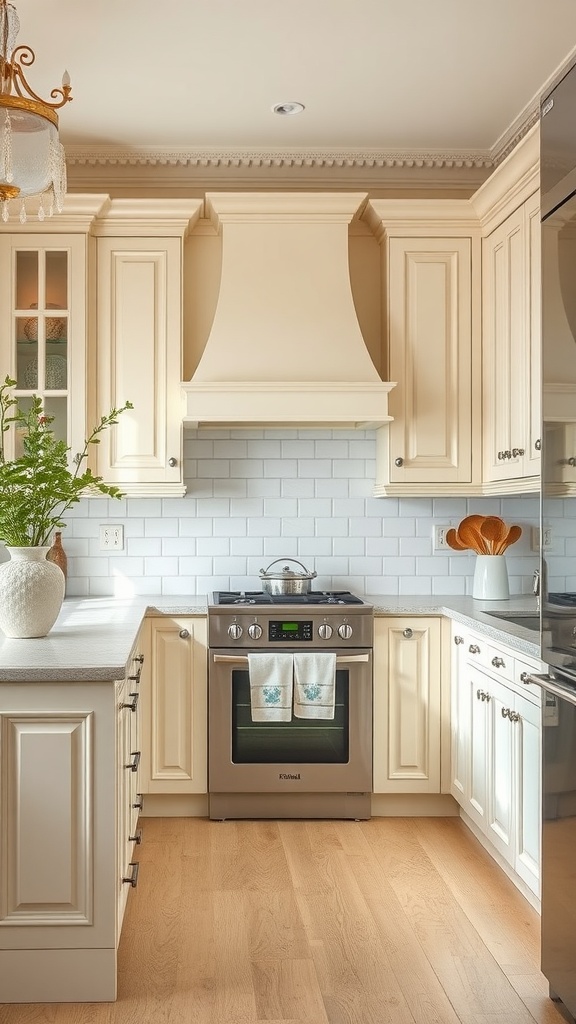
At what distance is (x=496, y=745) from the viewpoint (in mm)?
3100

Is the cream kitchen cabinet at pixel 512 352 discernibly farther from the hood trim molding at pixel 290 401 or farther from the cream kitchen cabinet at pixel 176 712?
the cream kitchen cabinet at pixel 176 712

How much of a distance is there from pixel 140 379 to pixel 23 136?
1.59m

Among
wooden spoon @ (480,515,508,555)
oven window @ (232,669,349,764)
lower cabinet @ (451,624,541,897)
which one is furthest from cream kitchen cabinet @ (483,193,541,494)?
oven window @ (232,669,349,764)

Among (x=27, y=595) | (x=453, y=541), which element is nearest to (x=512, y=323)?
(x=453, y=541)

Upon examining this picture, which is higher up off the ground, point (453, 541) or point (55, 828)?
point (453, 541)

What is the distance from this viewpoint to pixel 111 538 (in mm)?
4199

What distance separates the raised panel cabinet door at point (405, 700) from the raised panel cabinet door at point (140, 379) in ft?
3.68

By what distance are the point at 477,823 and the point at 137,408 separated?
84.6 inches

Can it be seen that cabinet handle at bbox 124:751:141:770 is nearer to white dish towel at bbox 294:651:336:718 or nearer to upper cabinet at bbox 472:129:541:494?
white dish towel at bbox 294:651:336:718

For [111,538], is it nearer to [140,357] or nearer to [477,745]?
[140,357]

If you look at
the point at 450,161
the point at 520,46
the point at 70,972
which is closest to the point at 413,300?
the point at 450,161

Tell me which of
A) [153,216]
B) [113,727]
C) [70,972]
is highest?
[153,216]

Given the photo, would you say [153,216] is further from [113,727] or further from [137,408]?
[113,727]

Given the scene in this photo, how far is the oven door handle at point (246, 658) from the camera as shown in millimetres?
3707
